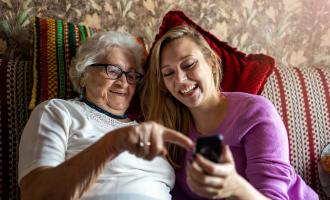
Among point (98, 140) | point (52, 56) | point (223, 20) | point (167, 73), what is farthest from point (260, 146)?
point (223, 20)

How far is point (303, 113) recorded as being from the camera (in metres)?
1.72

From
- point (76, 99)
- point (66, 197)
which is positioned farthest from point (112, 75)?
point (66, 197)

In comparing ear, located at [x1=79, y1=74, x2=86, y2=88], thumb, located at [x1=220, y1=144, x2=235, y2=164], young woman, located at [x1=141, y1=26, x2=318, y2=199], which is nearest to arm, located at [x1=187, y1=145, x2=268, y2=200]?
thumb, located at [x1=220, y1=144, x2=235, y2=164]

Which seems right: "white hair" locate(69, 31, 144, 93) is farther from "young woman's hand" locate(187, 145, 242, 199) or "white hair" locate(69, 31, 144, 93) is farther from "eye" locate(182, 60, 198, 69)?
"young woman's hand" locate(187, 145, 242, 199)

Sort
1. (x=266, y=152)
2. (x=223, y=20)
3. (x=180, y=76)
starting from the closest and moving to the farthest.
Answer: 1. (x=266, y=152)
2. (x=180, y=76)
3. (x=223, y=20)

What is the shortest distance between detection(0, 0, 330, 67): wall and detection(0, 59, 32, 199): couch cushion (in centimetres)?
24

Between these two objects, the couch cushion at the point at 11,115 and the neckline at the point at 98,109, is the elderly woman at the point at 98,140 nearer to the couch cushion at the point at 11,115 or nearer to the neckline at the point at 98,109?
the neckline at the point at 98,109

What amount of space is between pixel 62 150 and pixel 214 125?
541 millimetres

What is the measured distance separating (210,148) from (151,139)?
0.14 m

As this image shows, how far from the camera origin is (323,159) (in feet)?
5.43

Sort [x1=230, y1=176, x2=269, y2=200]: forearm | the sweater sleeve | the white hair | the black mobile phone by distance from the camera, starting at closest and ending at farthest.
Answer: the black mobile phone, [x1=230, y1=176, x2=269, y2=200]: forearm, the sweater sleeve, the white hair

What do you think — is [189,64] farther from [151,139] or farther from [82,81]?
Result: [151,139]

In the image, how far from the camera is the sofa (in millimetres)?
1484

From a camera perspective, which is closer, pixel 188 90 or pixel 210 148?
pixel 210 148
